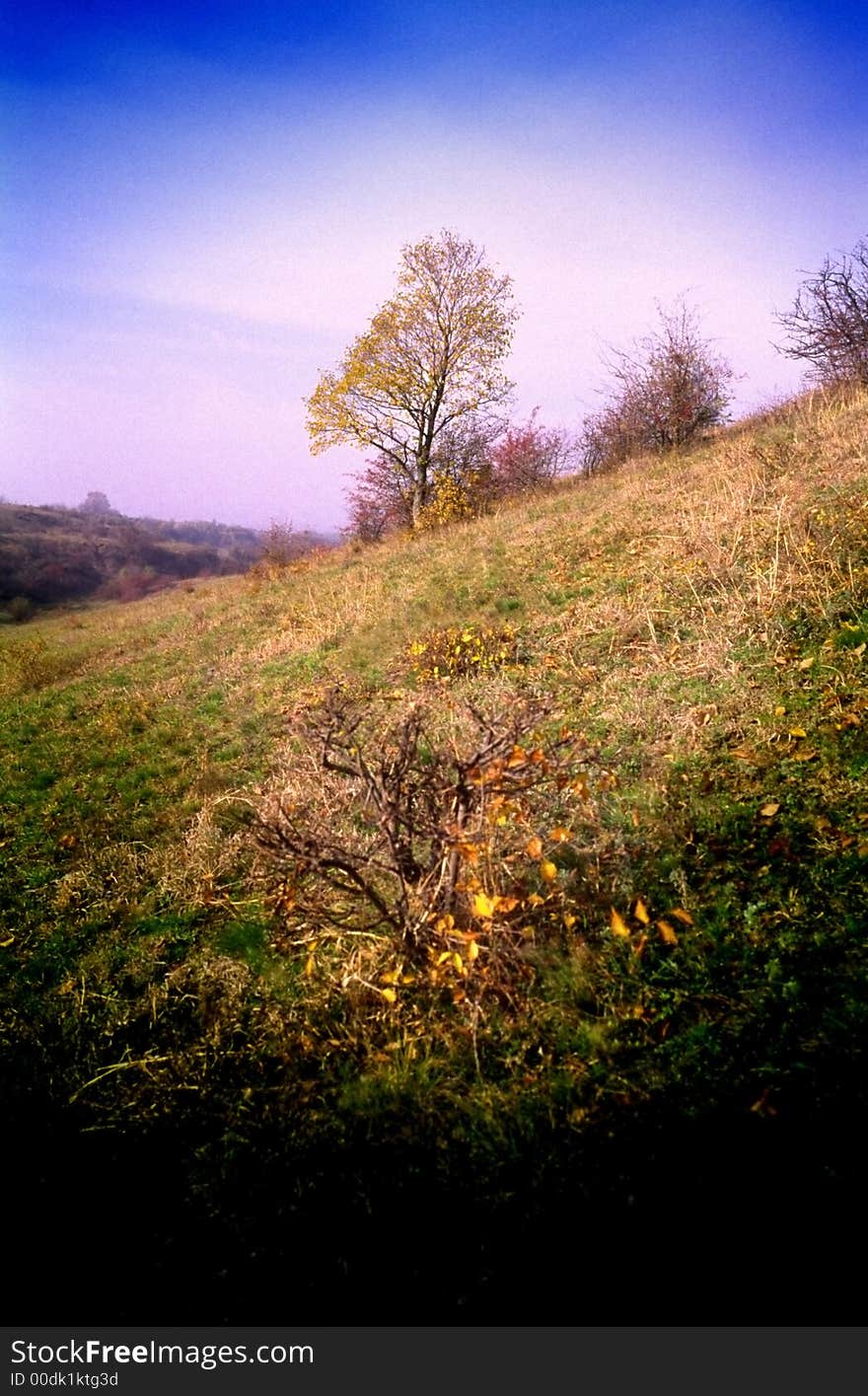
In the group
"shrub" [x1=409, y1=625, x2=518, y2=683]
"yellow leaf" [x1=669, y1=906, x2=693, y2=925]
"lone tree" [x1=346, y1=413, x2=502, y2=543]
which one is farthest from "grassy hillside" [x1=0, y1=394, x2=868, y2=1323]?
"lone tree" [x1=346, y1=413, x2=502, y2=543]

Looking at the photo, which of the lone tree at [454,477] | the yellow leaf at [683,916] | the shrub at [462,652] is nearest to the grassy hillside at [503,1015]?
the yellow leaf at [683,916]

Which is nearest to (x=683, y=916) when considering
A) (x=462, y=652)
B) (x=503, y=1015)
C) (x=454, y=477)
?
(x=503, y=1015)

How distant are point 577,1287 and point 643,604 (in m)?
6.89

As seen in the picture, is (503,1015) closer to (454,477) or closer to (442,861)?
(442,861)

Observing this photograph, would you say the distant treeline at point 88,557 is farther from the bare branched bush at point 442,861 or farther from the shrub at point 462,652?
the bare branched bush at point 442,861

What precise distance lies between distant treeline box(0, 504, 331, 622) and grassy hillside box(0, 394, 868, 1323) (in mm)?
22291

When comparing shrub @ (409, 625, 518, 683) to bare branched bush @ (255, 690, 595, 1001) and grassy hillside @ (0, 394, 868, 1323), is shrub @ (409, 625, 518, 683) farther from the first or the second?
bare branched bush @ (255, 690, 595, 1001)

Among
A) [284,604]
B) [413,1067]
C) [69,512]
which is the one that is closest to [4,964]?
[413,1067]

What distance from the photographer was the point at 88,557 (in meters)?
60.6

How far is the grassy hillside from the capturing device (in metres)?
2.27

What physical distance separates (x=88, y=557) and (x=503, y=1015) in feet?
229

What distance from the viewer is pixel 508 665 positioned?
7750mm

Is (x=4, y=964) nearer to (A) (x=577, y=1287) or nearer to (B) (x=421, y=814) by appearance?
(B) (x=421, y=814)

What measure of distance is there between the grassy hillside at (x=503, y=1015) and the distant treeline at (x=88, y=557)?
22291 mm
